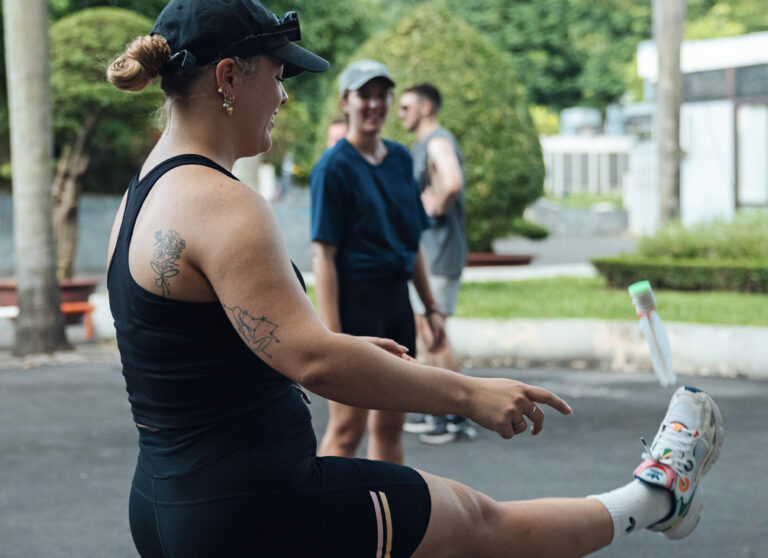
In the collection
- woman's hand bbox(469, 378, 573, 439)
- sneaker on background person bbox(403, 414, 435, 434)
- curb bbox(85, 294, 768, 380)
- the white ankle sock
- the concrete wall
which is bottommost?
the concrete wall

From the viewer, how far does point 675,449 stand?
10.7ft

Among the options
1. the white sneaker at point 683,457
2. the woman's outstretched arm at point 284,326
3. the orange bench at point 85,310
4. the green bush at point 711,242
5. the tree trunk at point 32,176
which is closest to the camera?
the woman's outstretched arm at point 284,326

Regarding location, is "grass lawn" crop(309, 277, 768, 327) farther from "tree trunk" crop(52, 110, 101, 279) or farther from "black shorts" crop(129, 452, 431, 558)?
"black shorts" crop(129, 452, 431, 558)

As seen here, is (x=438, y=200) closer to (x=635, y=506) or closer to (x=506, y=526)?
(x=635, y=506)

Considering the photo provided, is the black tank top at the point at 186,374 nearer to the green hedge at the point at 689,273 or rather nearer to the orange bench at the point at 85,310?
the orange bench at the point at 85,310

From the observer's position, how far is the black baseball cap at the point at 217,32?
87.2 inches

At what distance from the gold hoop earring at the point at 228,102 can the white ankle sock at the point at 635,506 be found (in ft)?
4.89

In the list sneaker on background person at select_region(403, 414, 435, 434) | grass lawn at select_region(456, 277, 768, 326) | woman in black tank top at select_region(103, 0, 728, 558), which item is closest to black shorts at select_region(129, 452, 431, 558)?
woman in black tank top at select_region(103, 0, 728, 558)

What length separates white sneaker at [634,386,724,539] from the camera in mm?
3217

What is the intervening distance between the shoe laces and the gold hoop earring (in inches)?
65.8

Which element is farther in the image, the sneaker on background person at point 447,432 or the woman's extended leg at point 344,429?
the sneaker on background person at point 447,432

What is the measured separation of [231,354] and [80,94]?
12.7m

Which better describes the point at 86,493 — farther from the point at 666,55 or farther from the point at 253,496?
the point at 666,55

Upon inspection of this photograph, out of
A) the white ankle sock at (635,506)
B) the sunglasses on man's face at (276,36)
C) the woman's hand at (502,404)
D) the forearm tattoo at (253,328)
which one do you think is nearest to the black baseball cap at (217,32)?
the sunglasses on man's face at (276,36)
